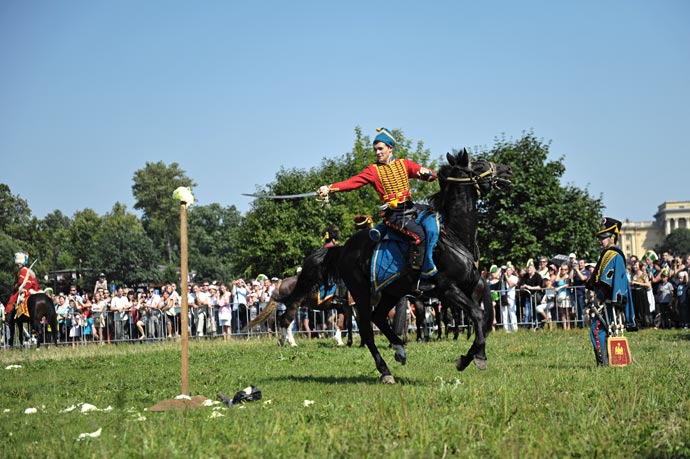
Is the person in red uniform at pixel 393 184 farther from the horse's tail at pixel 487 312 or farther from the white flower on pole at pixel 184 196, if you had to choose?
the white flower on pole at pixel 184 196

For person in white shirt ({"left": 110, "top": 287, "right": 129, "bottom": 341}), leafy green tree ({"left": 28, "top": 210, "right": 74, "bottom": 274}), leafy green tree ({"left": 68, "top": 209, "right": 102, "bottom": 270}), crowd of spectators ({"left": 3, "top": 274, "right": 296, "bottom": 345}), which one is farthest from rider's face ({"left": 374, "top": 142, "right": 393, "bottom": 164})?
leafy green tree ({"left": 68, "top": 209, "right": 102, "bottom": 270})

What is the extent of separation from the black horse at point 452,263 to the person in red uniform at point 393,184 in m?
0.30

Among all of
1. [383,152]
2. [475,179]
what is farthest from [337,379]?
[475,179]

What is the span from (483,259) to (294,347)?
3642 centimetres

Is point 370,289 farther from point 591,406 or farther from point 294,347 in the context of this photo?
point 294,347

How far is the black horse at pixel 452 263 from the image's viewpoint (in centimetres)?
1085

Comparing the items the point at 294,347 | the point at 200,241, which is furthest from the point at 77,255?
the point at 294,347

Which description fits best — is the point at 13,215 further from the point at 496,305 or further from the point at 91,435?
the point at 91,435

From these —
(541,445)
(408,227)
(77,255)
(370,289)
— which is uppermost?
(77,255)

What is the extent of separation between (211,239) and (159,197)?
59.1 feet

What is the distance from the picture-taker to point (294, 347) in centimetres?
2094

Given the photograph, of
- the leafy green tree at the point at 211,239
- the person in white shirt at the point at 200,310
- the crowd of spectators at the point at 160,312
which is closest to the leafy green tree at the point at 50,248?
the leafy green tree at the point at 211,239

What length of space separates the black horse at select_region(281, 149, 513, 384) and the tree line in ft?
3.29

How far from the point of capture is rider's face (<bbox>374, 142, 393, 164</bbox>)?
11.6m
